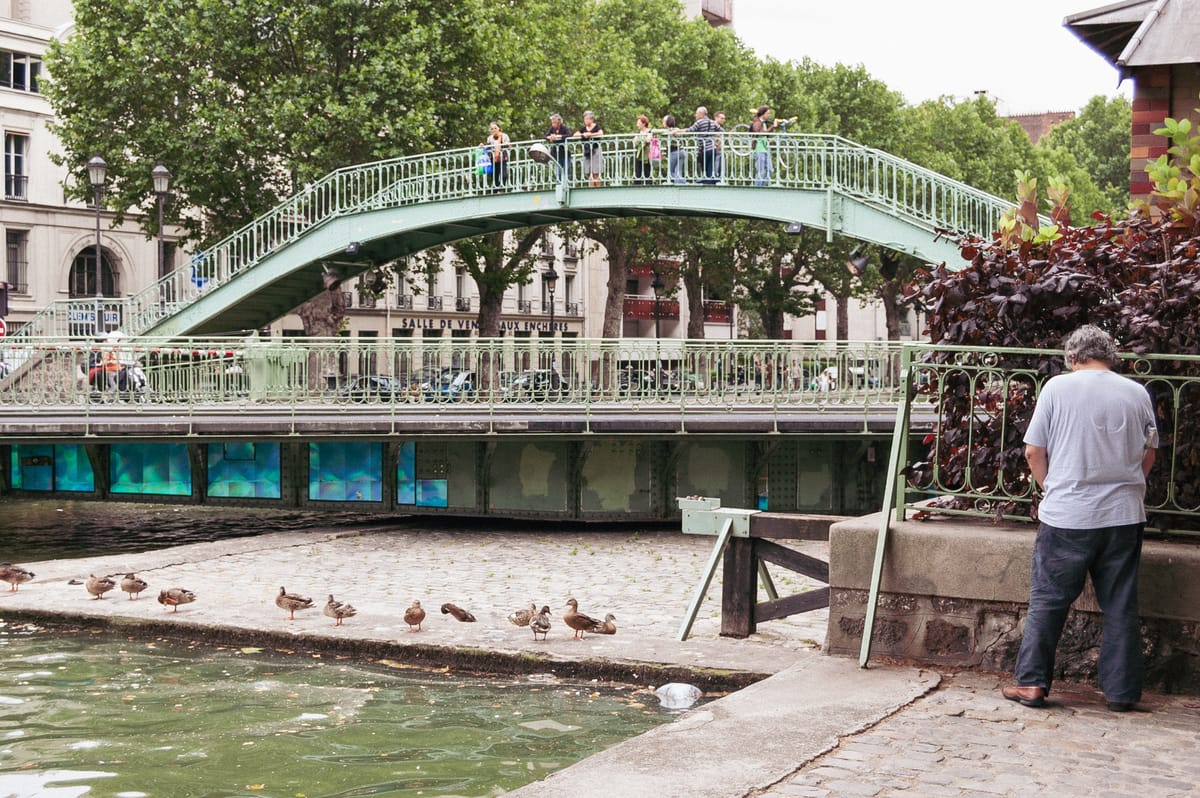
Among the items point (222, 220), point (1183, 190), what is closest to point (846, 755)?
point (1183, 190)

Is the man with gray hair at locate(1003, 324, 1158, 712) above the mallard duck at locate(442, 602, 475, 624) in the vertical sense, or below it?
above

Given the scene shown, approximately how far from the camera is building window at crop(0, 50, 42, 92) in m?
48.8

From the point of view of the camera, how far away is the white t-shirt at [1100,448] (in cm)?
644

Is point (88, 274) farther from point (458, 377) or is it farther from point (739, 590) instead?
point (739, 590)

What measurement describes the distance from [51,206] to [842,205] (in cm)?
3401

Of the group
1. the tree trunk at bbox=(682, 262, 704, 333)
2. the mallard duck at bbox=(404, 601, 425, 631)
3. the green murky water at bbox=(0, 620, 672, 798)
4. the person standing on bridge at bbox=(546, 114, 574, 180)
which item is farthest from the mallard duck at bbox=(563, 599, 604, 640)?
the tree trunk at bbox=(682, 262, 704, 333)

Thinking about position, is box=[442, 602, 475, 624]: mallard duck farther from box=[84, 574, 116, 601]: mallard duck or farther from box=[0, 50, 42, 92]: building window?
box=[0, 50, 42, 92]: building window

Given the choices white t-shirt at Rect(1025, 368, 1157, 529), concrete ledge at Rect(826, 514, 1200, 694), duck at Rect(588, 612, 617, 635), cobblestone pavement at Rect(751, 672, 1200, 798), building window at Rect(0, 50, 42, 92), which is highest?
building window at Rect(0, 50, 42, 92)

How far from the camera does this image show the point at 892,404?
1953cm

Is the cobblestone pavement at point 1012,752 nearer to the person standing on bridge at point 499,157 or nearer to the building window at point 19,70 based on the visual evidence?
the person standing on bridge at point 499,157

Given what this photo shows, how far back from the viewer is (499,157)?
1162 inches

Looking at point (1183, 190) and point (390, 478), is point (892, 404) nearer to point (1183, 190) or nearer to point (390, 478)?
point (390, 478)

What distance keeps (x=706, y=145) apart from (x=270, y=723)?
20.7 meters

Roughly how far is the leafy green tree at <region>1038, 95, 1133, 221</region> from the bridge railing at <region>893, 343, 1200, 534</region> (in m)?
91.5
